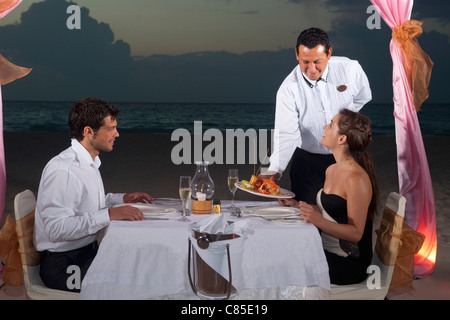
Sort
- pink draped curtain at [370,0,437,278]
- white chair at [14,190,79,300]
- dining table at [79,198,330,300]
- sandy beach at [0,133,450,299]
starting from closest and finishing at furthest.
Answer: dining table at [79,198,330,300] < white chair at [14,190,79,300] < pink draped curtain at [370,0,437,278] < sandy beach at [0,133,450,299]

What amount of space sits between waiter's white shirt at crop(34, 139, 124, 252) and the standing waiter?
4.82 ft

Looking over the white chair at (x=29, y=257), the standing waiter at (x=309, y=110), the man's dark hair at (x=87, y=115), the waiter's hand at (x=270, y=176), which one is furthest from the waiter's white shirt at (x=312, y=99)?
the white chair at (x=29, y=257)

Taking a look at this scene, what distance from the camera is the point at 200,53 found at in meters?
23.9

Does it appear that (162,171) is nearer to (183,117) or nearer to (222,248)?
(222,248)

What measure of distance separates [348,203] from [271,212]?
39cm

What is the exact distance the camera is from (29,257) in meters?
2.54

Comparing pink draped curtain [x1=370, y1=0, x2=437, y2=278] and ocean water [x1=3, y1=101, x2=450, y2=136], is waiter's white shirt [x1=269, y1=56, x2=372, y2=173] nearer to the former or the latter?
pink draped curtain [x1=370, y1=0, x2=437, y2=278]

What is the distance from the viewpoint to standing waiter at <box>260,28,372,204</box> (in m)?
3.65

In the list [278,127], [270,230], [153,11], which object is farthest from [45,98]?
[270,230]

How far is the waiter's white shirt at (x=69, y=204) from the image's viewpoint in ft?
7.73

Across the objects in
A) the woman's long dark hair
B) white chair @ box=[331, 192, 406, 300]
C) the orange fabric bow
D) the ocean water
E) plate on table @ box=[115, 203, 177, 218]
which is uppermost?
the orange fabric bow

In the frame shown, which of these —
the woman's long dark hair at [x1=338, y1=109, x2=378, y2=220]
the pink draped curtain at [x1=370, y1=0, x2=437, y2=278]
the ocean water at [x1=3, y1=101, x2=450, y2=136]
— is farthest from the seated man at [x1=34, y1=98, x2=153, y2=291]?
the ocean water at [x1=3, y1=101, x2=450, y2=136]

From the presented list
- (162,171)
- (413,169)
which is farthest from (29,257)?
(162,171)

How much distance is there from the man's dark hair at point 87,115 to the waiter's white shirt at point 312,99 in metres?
1.48
